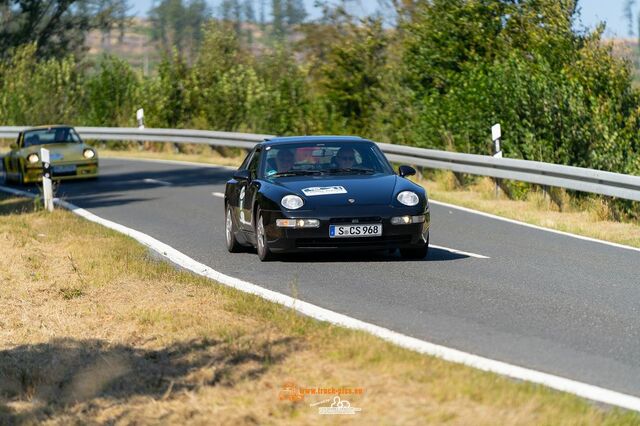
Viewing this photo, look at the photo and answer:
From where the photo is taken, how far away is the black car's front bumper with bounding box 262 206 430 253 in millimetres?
11797

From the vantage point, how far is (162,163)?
3156cm

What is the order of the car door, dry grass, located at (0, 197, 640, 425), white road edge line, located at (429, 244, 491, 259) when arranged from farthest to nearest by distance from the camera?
the car door, white road edge line, located at (429, 244, 491, 259), dry grass, located at (0, 197, 640, 425)

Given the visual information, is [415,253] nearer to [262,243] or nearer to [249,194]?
[262,243]

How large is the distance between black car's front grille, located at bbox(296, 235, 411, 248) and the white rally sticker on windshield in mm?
476

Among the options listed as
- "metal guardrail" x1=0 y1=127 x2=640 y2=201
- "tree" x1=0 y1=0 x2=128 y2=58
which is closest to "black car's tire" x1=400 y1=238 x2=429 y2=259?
"metal guardrail" x1=0 y1=127 x2=640 y2=201

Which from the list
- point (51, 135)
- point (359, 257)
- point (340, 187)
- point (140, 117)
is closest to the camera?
point (340, 187)

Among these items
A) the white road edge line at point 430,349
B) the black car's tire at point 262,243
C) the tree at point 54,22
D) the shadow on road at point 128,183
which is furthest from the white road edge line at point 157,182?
the tree at point 54,22

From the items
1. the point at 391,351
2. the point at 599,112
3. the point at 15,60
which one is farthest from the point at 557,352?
the point at 15,60

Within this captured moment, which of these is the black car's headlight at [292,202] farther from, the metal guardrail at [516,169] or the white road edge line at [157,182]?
the white road edge line at [157,182]

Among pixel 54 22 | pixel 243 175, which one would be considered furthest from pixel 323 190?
pixel 54 22

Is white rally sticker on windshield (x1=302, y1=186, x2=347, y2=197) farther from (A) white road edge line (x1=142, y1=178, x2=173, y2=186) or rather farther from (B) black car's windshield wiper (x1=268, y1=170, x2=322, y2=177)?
(A) white road edge line (x1=142, y1=178, x2=173, y2=186)

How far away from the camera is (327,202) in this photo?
39.1 ft

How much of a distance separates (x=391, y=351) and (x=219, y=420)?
60.6 inches

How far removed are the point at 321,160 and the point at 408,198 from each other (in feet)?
4.46
